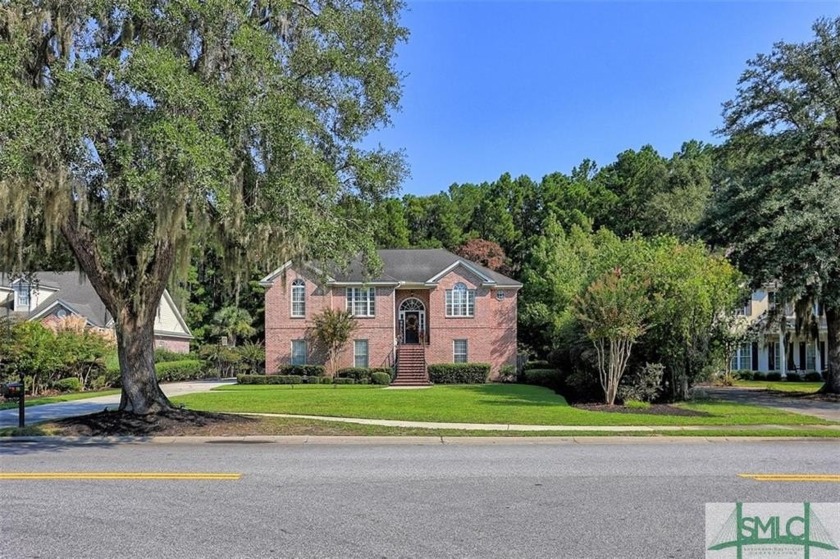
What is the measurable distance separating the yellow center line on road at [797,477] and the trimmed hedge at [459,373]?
25.6 m

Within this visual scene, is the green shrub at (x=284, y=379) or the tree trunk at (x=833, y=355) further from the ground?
the tree trunk at (x=833, y=355)

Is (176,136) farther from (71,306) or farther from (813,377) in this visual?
(813,377)

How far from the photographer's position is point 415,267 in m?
37.5

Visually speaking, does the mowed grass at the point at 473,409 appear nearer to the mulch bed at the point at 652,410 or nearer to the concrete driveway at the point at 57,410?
the mulch bed at the point at 652,410

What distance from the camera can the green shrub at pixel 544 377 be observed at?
3072 centimetres

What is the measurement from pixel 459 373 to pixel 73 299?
74.7 ft

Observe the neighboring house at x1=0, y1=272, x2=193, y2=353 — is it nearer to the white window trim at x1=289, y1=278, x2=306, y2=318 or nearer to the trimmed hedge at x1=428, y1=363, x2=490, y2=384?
the white window trim at x1=289, y1=278, x2=306, y2=318

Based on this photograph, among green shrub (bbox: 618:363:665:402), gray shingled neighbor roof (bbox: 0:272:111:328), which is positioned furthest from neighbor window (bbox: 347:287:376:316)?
green shrub (bbox: 618:363:665:402)

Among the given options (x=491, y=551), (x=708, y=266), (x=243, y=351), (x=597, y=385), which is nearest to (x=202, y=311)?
(x=243, y=351)

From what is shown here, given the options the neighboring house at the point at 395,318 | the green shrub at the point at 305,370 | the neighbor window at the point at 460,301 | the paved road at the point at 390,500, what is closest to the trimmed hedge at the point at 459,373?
the neighboring house at the point at 395,318

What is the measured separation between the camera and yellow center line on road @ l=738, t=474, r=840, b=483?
8711mm

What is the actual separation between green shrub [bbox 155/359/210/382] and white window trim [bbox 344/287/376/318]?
31.8 ft

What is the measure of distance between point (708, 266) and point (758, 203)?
400cm
